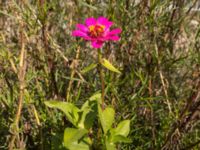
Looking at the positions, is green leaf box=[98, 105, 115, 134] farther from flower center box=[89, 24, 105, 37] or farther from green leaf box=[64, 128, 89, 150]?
flower center box=[89, 24, 105, 37]

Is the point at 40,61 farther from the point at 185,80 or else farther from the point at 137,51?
the point at 185,80

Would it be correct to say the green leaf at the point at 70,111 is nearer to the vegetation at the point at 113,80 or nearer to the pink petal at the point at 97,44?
the vegetation at the point at 113,80

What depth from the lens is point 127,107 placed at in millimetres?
1530

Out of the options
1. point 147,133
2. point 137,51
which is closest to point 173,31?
point 137,51

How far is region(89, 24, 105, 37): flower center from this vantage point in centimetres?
114

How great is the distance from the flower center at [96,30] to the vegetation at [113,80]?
0.70 ft

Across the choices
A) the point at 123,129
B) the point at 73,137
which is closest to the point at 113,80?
the point at 123,129

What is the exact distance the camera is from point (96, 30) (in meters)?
A: 1.15

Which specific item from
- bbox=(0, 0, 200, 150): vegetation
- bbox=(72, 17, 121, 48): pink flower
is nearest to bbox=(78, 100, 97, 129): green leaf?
bbox=(0, 0, 200, 150): vegetation

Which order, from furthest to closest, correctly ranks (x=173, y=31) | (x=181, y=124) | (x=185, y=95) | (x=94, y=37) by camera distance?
(x=185, y=95) < (x=173, y=31) < (x=181, y=124) < (x=94, y=37)

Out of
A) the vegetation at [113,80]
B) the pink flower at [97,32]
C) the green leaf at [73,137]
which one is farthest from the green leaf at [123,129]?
the pink flower at [97,32]

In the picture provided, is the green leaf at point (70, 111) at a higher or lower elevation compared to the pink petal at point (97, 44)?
lower

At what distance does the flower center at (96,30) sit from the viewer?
114cm

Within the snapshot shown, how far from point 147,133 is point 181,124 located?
0.67ft
